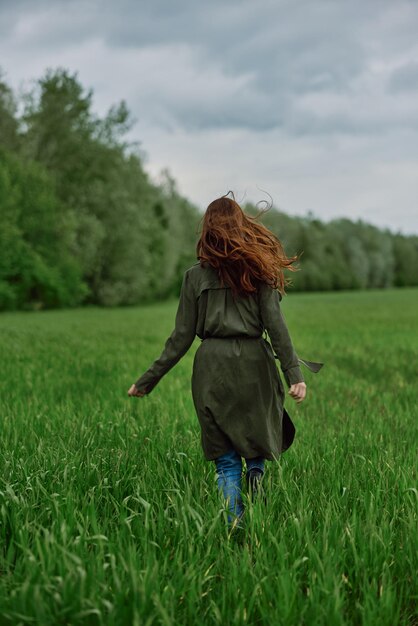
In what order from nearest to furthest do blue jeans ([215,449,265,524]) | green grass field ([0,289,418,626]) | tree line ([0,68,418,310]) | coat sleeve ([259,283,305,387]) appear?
green grass field ([0,289,418,626]), blue jeans ([215,449,265,524]), coat sleeve ([259,283,305,387]), tree line ([0,68,418,310])

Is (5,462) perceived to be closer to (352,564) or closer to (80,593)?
(80,593)

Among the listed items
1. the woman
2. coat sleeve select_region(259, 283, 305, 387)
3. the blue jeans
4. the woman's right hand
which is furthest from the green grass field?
coat sleeve select_region(259, 283, 305, 387)

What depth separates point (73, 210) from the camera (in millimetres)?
43906

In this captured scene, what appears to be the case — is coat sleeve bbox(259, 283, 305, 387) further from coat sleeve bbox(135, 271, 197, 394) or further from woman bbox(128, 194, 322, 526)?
coat sleeve bbox(135, 271, 197, 394)

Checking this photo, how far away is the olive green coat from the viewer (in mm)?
3736

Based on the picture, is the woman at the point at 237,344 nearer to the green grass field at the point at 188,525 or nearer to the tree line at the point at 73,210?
the green grass field at the point at 188,525

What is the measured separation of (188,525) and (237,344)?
1.03 metres

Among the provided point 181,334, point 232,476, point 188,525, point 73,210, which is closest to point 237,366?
point 181,334

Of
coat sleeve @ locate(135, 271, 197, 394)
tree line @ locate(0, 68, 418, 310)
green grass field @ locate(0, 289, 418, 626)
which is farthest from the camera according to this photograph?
tree line @ locate(0, 68, 418, 310)

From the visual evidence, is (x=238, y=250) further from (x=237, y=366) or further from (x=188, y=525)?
(x=188, y=525)

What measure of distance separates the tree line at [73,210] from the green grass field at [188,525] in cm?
3360

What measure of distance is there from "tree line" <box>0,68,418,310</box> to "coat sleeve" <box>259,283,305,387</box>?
35.2m

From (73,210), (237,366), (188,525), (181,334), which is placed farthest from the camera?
(73,210)

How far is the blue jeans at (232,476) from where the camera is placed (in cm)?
368
